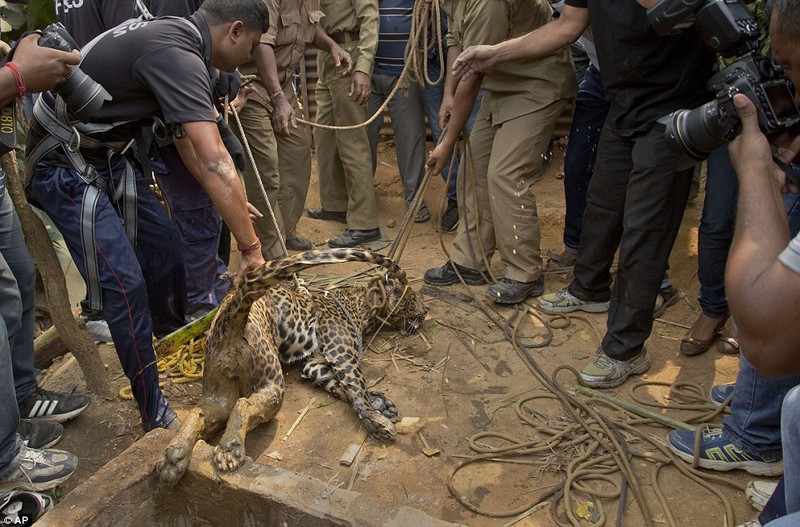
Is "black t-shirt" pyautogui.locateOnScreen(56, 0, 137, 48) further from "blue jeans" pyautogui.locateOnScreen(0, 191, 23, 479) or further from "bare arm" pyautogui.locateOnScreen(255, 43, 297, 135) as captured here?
"blue jeans" pyautogui.locateOnScreen(0, 191, 23, 479)

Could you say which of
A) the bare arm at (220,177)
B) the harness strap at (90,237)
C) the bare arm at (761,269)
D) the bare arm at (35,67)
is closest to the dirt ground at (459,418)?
the harness strap at (90,237)

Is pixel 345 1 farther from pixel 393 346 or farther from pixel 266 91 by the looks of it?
pixel 393 346

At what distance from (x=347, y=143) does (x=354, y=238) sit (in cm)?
84

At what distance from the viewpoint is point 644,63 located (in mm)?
3543

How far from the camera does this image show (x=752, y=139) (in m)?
2.14

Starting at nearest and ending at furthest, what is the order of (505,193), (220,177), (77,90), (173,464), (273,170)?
(173,464) → (77,90) → (220,177) → (505,193) → (273,170)

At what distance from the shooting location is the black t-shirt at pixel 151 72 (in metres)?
3.15

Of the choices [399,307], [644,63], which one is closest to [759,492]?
Result: [644,63]

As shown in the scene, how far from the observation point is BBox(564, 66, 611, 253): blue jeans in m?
4.75

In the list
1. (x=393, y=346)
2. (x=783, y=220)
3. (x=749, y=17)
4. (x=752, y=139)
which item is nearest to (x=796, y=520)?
(x=783, y=220)

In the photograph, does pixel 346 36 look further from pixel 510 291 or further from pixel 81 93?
pixel 81 93

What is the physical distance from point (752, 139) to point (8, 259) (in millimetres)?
3175

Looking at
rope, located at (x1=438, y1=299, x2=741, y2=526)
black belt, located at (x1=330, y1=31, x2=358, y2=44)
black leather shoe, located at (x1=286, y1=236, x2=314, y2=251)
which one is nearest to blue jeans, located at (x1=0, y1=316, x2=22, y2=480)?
rope, located at (x1=438, y1=299, x2=741, y2=526)

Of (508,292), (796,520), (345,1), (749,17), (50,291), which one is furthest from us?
(345,1)
